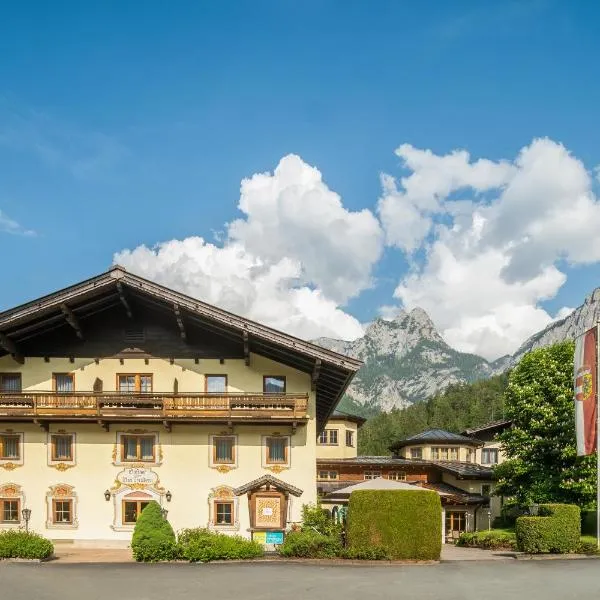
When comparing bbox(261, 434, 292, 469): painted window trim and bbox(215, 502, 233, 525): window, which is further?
bbox(261, 434, 292, 469): painted window trim

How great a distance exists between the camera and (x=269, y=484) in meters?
31.8

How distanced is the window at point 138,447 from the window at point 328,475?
26.6 metres

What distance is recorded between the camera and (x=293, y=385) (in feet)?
109

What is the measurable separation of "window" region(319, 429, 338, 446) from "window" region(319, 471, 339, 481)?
28.5 feet

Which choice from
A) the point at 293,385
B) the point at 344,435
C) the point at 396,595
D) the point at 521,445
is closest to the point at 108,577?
the point at 396,595

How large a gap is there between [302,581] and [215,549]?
217 inches

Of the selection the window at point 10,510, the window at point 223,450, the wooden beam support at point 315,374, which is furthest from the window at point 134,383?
the wooden beam support at point 315,374

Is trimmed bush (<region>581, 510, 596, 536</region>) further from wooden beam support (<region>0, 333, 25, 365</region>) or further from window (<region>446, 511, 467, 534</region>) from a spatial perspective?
wooden beam support (<region>0, 333, 25, 365</region>)

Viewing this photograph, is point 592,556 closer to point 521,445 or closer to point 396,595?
point 396,595

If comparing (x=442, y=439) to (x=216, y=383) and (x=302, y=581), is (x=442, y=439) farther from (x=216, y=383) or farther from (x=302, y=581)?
(x=302, y=581)

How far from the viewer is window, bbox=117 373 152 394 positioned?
1303 inches

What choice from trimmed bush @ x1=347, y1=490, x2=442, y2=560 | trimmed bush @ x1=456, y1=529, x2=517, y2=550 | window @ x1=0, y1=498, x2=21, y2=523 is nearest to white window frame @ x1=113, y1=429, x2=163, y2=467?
window @ x1=0, y1=498, x2=21, y2=523

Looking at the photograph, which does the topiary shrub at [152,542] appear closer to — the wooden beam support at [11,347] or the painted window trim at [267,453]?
the painted window trim at [267,453]

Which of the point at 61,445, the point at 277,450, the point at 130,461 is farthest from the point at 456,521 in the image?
the point at 61,445
